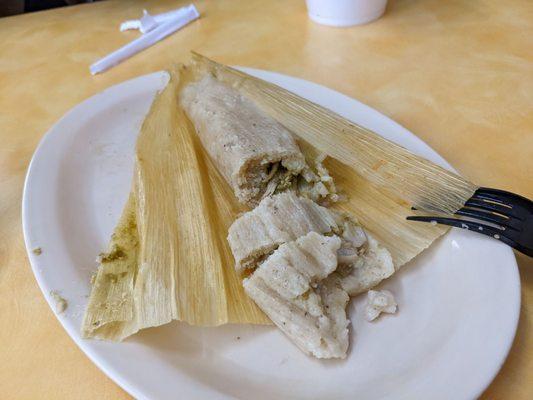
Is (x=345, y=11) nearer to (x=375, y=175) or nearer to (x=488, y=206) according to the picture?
(x=375, y=175)

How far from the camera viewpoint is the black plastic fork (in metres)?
1.15

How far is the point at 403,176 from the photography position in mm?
1443

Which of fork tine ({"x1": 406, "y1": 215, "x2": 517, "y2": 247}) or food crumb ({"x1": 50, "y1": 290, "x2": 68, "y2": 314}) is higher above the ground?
fork tine ({"x1": 406, "y1": 215, "x2": 517, "y2": 247})

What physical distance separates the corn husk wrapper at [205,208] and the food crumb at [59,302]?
0.20 ft

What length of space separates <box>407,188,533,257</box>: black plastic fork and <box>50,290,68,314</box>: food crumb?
93 cm

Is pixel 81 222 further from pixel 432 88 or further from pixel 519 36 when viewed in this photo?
pixel 519 36

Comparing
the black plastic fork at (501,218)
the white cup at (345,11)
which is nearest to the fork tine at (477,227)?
the black plastic fork at (501,218)

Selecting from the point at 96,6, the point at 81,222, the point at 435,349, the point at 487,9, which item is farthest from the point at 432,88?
the point at 96,6

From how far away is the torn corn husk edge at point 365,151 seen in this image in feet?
4.46

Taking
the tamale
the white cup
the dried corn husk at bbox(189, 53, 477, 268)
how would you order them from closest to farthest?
the tamale
the dried corn husk at bbox(189, 53, 477, 268)
the white cup

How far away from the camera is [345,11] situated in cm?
246

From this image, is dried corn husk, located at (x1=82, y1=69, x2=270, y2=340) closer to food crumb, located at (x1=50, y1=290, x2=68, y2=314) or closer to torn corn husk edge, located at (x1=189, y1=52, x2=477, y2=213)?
food crumb, located at (x1=50, y1=290, x2=68, y2=314)

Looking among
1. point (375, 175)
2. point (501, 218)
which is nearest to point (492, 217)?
point (501, 218)

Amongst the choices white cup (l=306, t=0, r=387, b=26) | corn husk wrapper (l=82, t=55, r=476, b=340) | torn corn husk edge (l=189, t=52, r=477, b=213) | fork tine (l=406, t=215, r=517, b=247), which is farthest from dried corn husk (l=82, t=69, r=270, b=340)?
white cup (l=306, t=0, r=387, b=26)
